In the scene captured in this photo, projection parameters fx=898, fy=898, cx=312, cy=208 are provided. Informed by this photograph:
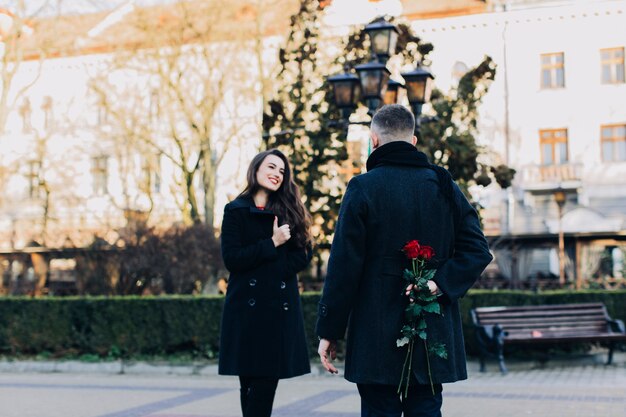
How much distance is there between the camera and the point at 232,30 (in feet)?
92.3

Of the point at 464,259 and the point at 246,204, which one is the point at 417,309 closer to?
the point at 464,259

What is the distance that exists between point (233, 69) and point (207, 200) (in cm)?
444

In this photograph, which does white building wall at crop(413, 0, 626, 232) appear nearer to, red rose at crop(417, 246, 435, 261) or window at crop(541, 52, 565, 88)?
window at crop(541, 52, 565, 88)

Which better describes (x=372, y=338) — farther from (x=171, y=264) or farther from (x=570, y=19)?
(x=570, y=19)

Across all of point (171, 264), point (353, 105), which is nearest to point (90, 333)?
point (171, 264)

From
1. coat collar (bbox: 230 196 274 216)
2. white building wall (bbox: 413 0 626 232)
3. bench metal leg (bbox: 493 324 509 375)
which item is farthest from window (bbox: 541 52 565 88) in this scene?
coat collar (bbox: 230 196 274 216)

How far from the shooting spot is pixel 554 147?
35.0 metres

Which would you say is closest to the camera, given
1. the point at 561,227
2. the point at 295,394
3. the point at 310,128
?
the point at 295,394

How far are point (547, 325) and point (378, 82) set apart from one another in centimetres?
422

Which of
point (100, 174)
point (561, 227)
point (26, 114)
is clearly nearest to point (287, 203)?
point (561, 227)

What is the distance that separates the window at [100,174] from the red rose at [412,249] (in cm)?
3703

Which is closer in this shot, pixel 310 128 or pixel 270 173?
pixel 270 173

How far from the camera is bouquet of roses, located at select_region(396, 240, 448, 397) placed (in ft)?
13.7

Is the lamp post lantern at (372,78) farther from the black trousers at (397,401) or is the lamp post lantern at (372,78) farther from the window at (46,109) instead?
the window at (46,109)
